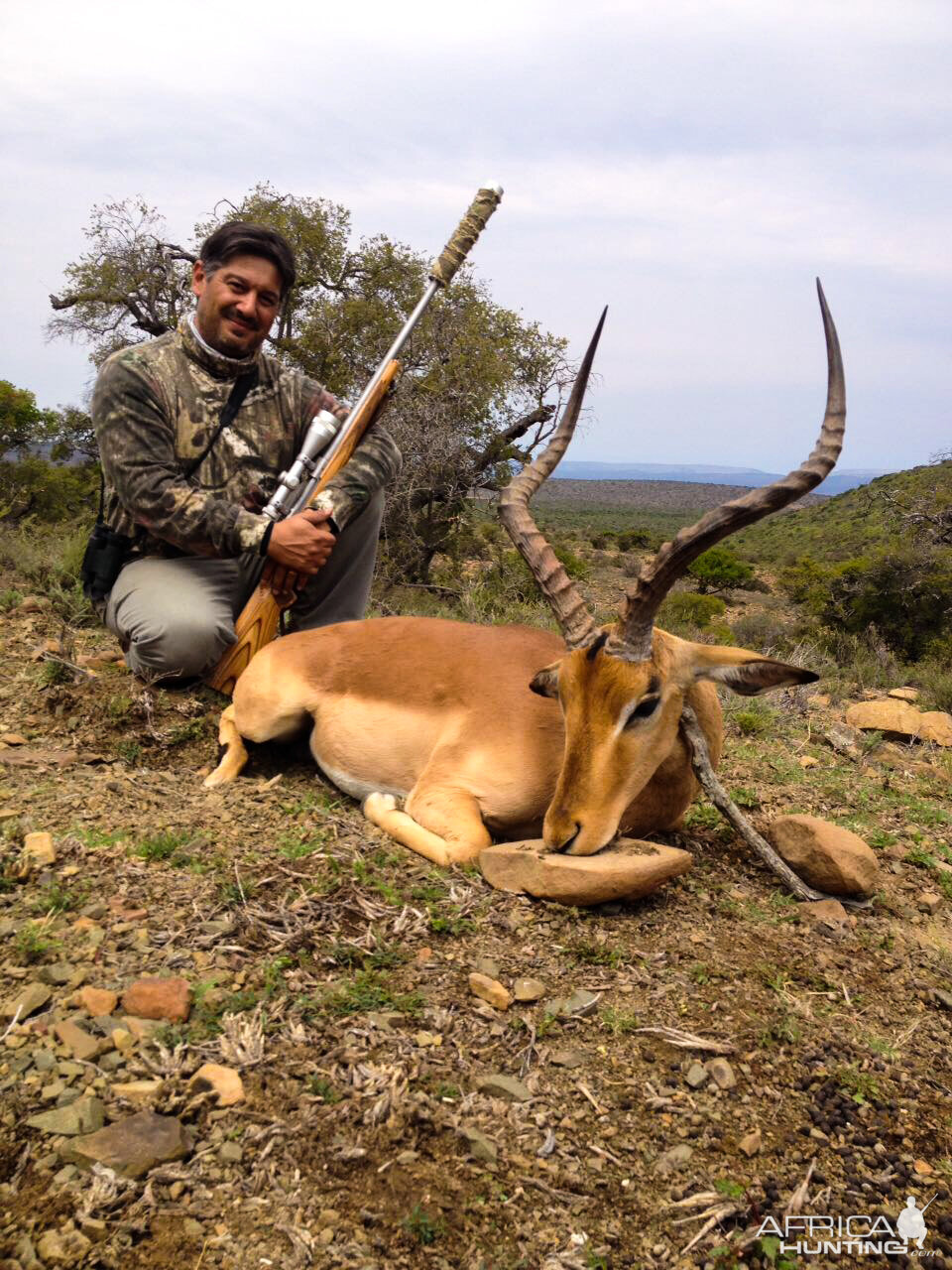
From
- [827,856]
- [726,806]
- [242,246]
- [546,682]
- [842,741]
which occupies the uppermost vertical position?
[242,246]

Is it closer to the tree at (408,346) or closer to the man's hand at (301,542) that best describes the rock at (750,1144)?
the man's hand at (301,542)

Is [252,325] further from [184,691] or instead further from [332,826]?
[332,826]

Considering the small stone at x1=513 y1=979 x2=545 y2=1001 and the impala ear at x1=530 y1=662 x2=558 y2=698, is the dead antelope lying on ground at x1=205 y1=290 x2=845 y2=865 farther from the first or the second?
the small stone at x1=513 y1=979 x2=545 y2=1001

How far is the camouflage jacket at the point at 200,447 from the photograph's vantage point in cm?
523

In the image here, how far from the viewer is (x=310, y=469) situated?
19.0 ft

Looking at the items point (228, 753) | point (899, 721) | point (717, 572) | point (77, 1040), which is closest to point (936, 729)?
point (899, 721)

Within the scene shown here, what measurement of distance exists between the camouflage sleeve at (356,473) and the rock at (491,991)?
3280mm

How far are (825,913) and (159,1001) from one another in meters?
2.56

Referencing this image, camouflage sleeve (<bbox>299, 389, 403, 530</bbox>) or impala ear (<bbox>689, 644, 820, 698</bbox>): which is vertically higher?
camouflage sleeve (<bbox>299, 389, 403, 530</bbox>)

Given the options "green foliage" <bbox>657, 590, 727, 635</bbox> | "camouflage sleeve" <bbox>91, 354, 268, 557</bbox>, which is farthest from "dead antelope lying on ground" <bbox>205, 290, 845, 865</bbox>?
"green foliage" <bbox>657, 590, 727, 635</bbox>

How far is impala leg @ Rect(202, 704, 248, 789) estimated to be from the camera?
181 inches

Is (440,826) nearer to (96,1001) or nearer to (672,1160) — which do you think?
(96,1001)

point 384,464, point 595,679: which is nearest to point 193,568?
point 384,464

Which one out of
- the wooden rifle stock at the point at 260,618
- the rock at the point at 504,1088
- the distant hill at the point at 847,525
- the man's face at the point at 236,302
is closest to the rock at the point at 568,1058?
the rock at the point at 504,1088
